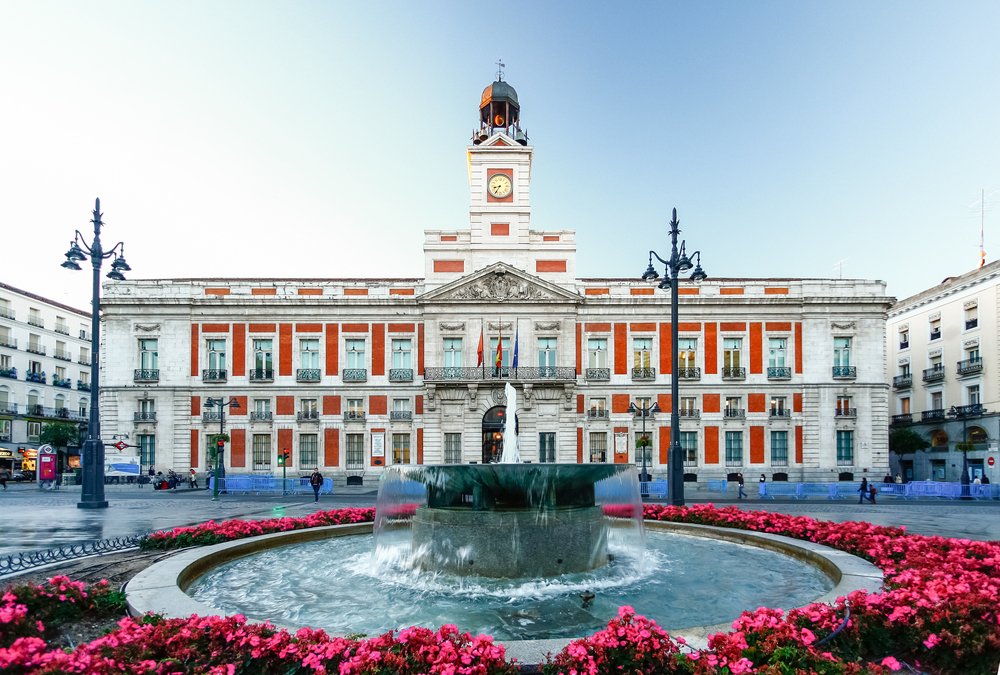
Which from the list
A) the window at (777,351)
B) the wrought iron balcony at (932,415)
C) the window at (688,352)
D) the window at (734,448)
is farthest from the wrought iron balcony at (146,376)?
the wrought iron balcony at (932,415)

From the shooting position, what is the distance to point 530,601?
7.39 m

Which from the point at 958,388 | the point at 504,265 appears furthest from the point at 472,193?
the point at 958,388

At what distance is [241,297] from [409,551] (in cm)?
3211

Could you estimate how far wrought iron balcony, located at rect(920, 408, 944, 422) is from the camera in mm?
40531

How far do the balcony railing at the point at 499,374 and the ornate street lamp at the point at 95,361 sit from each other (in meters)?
18.3

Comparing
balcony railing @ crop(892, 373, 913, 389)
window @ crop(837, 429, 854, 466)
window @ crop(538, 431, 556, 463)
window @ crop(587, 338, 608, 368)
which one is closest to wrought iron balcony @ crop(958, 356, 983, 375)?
balcony railing @ crop(892, 373, 913, 389)

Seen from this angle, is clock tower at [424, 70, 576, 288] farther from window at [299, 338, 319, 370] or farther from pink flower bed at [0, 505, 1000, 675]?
pink flower bed at [0, 505, 1000, 675]

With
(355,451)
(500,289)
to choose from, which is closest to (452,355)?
(500,289)

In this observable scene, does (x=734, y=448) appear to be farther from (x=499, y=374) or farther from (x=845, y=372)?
(x=499, y=374)

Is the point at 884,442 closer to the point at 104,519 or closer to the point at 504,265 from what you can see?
the point at 504,265

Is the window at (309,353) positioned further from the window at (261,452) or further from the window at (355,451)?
the window at (355,451)

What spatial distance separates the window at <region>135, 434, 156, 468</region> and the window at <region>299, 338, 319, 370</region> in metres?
9.32

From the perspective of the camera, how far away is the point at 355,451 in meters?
37.8

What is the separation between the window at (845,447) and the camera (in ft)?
122
